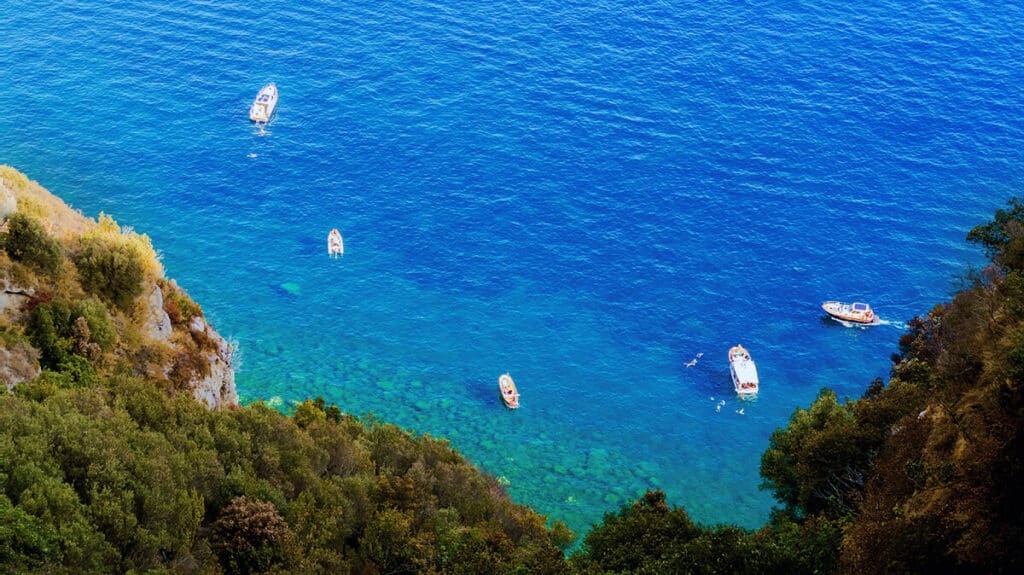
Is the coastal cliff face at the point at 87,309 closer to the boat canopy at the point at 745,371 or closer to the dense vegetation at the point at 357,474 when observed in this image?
the dense vegetation at the point at 357,474

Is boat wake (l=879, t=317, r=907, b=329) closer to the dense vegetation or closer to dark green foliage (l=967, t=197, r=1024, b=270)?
dark green foliage (l=967, t=197, r=1024, b=270)

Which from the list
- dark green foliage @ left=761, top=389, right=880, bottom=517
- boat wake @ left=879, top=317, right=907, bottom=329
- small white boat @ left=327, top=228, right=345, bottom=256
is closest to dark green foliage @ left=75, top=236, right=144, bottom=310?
dark green foliage @ left=761, top=389, right=880, bottom=517

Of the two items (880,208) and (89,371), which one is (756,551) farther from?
(880,208)

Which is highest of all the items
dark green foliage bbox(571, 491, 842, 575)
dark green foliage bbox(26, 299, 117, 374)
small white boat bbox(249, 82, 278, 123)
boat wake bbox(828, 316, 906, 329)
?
small white boat bbox(249, 82, 278, 123)

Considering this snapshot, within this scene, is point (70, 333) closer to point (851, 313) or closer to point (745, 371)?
point (745, 371)

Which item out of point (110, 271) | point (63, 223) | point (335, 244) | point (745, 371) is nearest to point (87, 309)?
point (110, 271)

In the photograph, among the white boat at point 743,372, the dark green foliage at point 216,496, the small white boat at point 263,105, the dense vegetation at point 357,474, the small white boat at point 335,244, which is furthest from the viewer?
the small white boat at point 263,105

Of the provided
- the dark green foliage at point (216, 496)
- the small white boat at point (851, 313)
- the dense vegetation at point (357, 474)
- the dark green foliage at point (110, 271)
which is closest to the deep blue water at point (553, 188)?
the small white boat at point (851, 313)
